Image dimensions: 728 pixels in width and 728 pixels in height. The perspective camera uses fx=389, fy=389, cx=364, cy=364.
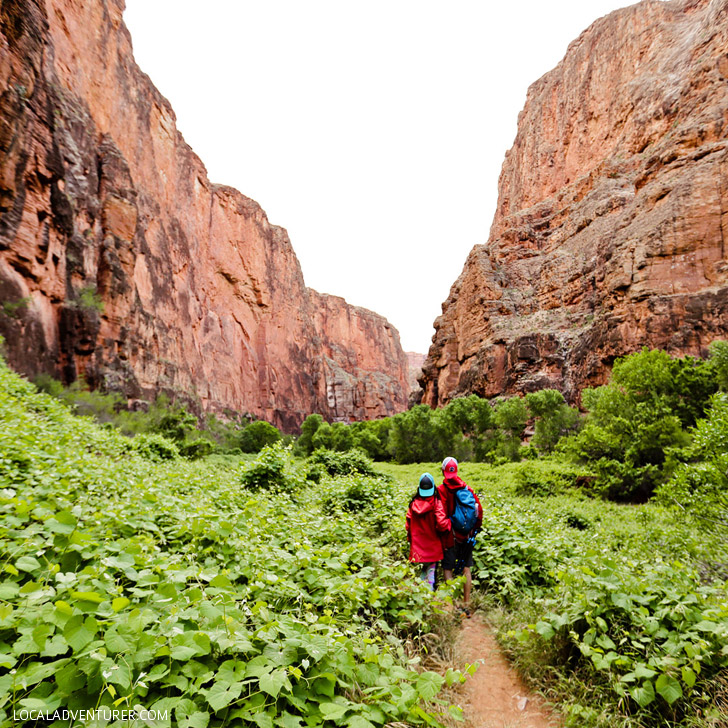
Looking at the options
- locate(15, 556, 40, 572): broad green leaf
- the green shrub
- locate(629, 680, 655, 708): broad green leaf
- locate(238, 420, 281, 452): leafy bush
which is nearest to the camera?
locate(15, 556, 40, 572): broad green leaf

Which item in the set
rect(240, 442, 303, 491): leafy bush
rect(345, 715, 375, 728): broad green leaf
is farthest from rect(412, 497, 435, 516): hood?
rect(240, 442, 303, 491): leafy bush

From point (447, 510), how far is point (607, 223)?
155ft

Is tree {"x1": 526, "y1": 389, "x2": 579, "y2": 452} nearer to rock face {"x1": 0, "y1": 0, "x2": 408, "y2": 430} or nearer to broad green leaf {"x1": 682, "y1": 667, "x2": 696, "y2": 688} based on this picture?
broad green leaf {"x1": 682, "y1": 667, "x2": 696, "y2": 688}

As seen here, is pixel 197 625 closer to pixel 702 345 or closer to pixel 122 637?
pixel 122 637

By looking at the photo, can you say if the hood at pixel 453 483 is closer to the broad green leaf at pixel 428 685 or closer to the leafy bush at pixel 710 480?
the broad green leaf at pixel 428 685

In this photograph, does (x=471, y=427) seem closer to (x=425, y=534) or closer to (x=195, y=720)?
(x=425, y=534)

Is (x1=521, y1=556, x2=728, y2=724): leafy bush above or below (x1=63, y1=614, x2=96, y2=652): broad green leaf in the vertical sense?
below

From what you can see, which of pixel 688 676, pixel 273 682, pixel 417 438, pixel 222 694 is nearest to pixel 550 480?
pixel 688 676

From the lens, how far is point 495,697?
357cm

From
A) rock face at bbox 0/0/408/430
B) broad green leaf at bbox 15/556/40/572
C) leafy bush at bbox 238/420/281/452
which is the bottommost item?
leafy bush at bbox 238/420/281/452

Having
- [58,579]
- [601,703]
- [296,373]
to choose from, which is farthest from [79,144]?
[296,373]

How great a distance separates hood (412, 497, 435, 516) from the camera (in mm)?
5004

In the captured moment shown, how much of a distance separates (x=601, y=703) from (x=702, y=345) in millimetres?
29777

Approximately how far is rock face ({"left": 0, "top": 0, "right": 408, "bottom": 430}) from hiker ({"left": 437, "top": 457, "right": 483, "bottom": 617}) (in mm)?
23247
